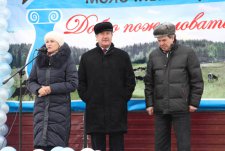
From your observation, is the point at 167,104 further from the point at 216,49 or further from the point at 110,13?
the point at 110,13

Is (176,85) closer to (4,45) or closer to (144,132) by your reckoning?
(144,132)

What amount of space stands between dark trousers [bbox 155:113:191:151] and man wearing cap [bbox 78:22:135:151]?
36 cm

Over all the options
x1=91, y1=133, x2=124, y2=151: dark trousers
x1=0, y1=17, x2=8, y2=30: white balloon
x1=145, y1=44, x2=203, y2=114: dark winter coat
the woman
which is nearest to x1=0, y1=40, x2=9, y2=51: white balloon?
x1=0, y1=17, x2=8, y2=30: white balloon

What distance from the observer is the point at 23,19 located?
6.28 metres

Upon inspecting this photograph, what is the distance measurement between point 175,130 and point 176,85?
1.49 feet

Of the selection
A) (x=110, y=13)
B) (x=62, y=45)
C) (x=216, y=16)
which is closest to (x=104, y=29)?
(x=62, y=45)

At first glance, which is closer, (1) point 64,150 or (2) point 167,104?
(1) point 64,150

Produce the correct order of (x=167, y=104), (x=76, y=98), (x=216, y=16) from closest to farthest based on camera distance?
(x=167, y=104)
(x=216, y=16)
(x=76, y=98)

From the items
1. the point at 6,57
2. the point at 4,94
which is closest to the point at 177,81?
the point at 4,94

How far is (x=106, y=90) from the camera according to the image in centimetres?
516

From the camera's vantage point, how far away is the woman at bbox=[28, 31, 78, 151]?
5059 millimetres

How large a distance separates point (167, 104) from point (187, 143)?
1.42 ft

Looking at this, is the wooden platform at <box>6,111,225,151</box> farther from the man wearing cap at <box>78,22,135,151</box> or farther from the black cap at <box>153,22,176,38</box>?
the black cap at <box>153,22,176,38</box>

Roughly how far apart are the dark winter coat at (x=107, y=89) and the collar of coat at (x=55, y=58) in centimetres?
26
